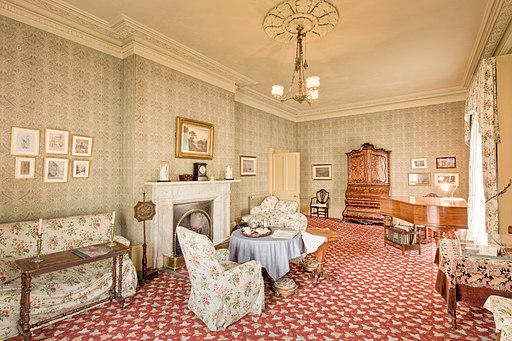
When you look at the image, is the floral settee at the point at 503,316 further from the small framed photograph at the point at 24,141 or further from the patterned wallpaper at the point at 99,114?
the small framed photograph at the point at 24,141

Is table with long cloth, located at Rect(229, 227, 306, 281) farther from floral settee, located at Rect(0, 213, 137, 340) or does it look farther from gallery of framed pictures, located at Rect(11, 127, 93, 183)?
gallery of framed pictures, located at Rect(11, 127, 93, 183)

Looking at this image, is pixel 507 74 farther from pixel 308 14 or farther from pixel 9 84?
pixel 9 84

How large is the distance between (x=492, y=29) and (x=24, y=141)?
291 inches

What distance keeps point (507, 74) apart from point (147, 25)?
5.84 m

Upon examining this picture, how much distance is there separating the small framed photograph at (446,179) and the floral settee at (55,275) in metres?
8.62

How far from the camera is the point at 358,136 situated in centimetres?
943

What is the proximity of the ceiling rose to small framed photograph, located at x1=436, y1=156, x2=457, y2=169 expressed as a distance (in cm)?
623

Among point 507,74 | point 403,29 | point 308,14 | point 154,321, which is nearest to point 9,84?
point 154,321

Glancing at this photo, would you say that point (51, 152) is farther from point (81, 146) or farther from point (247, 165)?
point (247, 165)

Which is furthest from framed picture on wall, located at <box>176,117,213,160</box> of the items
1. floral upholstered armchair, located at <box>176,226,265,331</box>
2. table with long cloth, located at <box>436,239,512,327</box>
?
table with long cloth, located at <box>436,239,512,327</box>

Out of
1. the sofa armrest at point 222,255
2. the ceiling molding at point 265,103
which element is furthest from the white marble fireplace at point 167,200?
the ceiling molding at point 265,103

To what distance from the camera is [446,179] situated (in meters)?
7.89

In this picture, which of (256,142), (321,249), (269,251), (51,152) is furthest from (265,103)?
(51,152)

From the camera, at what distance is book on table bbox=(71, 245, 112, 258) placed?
3065 mm
